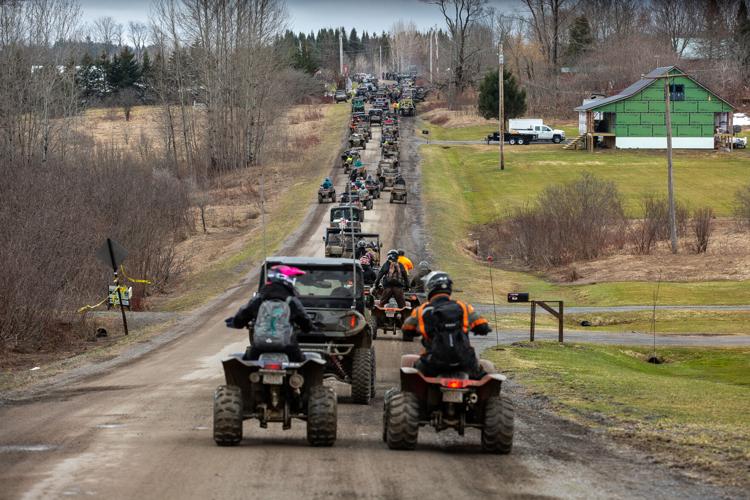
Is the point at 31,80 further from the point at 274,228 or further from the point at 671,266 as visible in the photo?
the point at 671,266

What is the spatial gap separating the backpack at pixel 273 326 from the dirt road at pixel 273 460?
48.0 inches

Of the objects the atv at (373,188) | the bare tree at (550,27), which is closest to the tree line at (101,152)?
the atv at (373,188)

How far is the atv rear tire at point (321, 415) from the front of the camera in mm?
12281

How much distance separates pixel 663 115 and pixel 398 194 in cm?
4088

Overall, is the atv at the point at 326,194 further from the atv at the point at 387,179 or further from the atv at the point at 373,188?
the atv at the point at 387,179

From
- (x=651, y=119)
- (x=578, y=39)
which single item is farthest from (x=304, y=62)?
(x=651, y=119)

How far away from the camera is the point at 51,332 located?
29.7m

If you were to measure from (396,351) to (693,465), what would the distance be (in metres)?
12.9

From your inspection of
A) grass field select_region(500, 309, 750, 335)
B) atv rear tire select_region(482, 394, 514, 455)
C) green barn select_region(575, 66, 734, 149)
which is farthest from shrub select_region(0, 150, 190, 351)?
green barn select_region(575, 66, 734, 149)

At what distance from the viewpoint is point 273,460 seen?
38.1ft

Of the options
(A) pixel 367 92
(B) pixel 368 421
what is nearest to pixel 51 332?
(B) pixel 368 421

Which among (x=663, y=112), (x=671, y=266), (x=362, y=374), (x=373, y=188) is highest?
(x=663, y=112)

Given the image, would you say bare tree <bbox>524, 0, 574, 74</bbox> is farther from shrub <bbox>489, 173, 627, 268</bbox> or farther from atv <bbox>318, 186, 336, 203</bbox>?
shrub <bbox>489, 173, 627, 268</bbox>

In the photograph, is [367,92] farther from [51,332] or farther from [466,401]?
[466,401]
